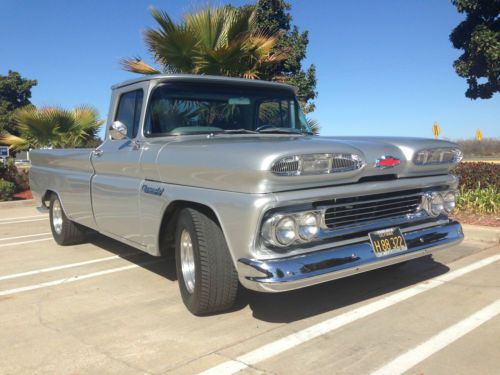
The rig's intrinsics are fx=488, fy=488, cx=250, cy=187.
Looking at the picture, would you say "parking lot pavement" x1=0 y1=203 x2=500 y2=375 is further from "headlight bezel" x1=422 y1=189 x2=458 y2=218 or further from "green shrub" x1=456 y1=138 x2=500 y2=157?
"green shrub" x1=456 y1=138 x2=500 y2=157

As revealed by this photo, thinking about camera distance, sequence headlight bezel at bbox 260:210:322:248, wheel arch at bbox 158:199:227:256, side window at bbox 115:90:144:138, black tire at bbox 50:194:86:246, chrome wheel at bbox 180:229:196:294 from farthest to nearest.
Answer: black tire at bbox 50:194:86:246, side window at bbox 115:90:144:138, chrome wheel at bbox 180:229:196:294, wheel arch at bbox 158:199:227:256, headlight bezel at bbox 260:210:322:248

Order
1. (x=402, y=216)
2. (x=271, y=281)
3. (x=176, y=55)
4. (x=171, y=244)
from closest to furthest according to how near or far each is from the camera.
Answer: (x=271, y=281) → (x=402, y=216) → (x=171, y=244) → (x=176, y=55)

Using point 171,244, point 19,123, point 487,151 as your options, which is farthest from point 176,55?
point 487,151

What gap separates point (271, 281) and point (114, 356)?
1124 millimetres

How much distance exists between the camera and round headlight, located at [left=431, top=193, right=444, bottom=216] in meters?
3.98

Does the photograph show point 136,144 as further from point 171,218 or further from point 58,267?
point 58,267

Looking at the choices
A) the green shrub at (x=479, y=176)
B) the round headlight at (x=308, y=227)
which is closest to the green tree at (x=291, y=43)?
the green shrub at (x=479, y=176)

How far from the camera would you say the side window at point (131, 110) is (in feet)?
15.2

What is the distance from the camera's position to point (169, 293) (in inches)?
174

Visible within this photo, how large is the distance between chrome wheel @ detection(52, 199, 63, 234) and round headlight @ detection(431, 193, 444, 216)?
479 centimetres

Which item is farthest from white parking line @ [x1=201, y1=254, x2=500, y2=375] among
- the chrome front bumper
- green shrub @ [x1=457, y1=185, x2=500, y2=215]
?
green shrub @ [x1=457, y1=185, x2=500, y2=215]

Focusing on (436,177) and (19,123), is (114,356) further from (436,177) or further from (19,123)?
(19,123)

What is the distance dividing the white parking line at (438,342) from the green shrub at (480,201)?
148 inches

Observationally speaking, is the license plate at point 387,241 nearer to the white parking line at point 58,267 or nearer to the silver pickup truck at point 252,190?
the silver pickup truck at point 252,190
